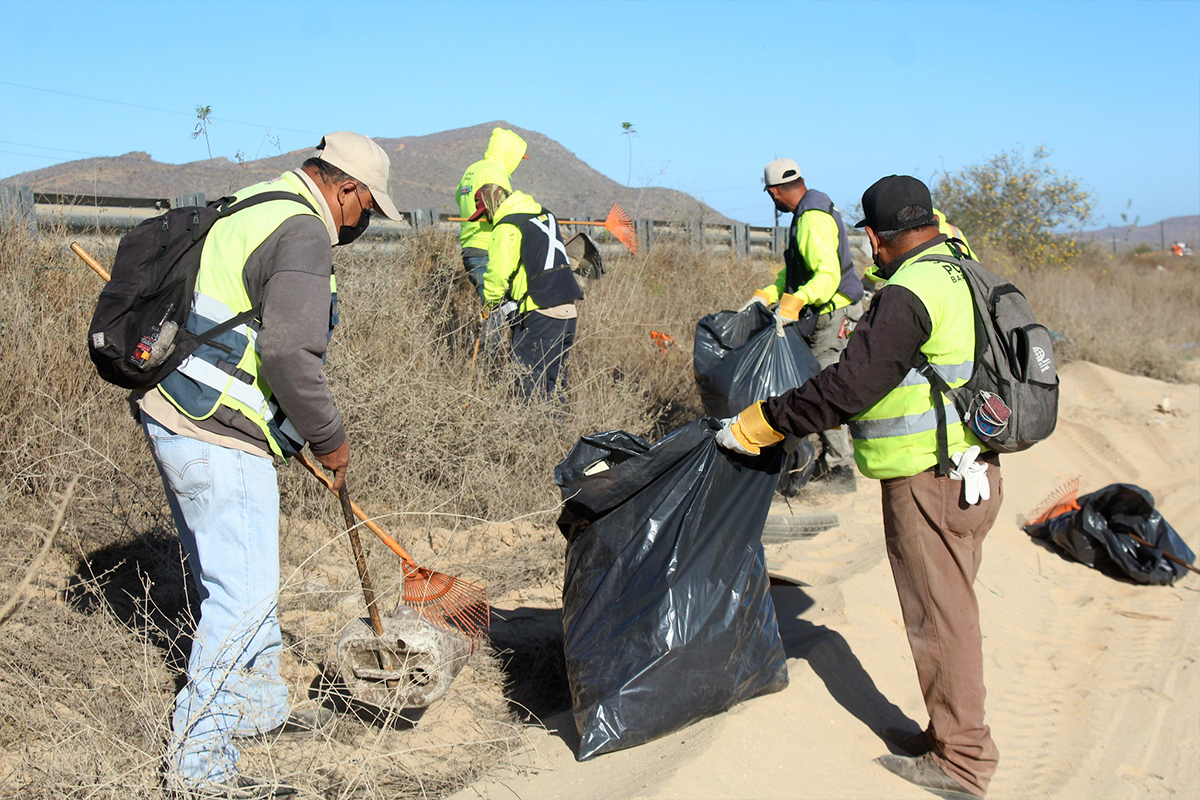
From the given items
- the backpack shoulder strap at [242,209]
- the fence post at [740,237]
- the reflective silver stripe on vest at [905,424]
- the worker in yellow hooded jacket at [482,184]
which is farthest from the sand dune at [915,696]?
the fence post at [740,237]

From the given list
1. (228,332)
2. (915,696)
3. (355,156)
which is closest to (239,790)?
(228,332)

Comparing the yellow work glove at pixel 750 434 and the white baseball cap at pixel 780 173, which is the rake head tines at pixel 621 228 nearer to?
the white baseball cap at pixel 780 173

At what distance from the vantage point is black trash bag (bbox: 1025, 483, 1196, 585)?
16.7 feet

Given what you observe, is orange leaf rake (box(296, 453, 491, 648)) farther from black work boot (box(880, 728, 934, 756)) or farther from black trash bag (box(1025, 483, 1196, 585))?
black trash bag (box(1025, 483, 1196, 585))

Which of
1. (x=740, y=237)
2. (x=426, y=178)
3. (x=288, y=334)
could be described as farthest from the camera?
(x=426, y=178)

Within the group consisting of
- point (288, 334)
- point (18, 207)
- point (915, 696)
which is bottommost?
point (915, 696)

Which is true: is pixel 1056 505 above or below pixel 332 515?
below

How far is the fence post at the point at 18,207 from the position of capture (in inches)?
186

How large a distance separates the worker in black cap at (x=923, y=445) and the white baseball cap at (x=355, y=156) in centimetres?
130

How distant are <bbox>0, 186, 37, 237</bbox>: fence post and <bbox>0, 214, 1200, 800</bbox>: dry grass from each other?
87mm

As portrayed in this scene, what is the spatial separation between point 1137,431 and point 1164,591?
12.4 feet

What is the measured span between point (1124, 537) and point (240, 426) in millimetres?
5090

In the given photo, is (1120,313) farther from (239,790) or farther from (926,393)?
(239,790)

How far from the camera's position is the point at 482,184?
5258 mm
